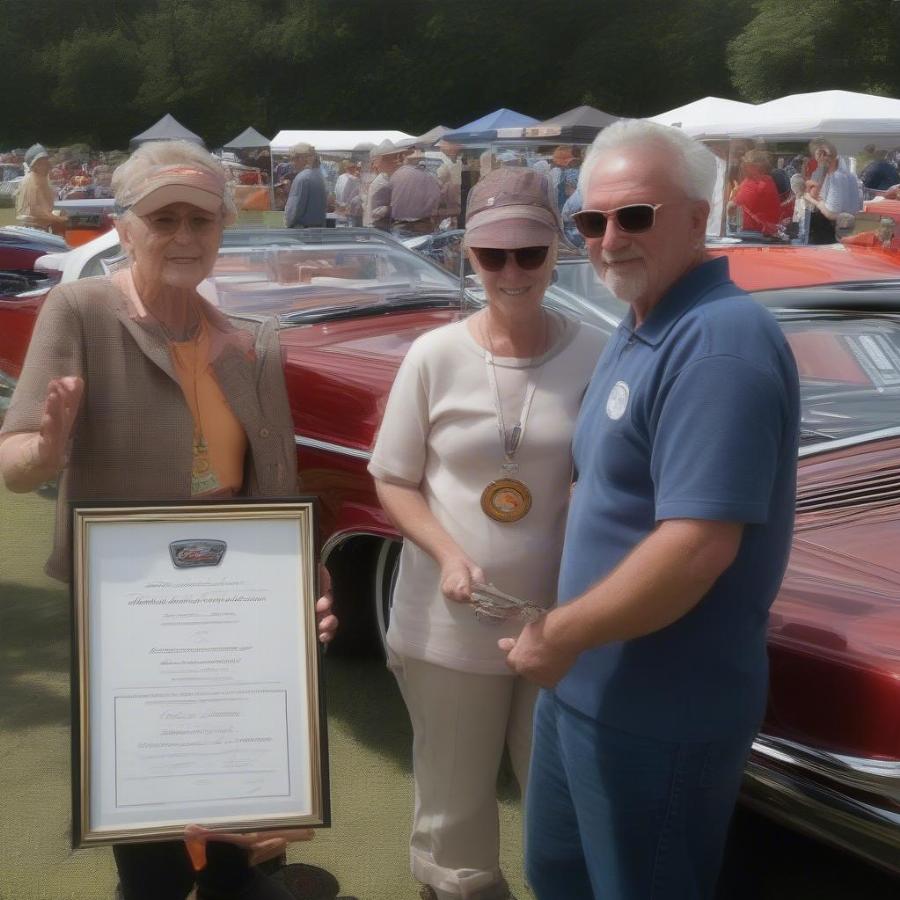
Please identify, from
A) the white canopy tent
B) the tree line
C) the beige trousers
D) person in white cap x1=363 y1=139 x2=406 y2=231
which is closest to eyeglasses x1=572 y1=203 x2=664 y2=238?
the beige trousers

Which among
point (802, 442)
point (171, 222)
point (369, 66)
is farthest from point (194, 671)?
point (369, 66)

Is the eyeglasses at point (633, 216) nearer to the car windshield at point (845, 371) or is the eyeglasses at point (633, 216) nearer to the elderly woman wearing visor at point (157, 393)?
the elderly woman wearing visor at point (157, 393)

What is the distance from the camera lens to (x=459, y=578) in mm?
2275

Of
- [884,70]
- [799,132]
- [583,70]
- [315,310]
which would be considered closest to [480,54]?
[583,70]

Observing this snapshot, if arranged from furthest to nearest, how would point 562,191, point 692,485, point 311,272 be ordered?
point 562,191
point 311,272
point 692,485

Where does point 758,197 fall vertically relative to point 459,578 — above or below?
above

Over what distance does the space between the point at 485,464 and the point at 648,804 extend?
2.54ft

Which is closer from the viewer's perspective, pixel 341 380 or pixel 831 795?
pixel 831 795

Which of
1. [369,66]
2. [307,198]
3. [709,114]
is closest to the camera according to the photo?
[307,198]

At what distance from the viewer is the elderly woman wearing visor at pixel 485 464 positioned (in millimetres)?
2412

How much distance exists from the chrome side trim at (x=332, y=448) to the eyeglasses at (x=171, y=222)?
4.92 feet

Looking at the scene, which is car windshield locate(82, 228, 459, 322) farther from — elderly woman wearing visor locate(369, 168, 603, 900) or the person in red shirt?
the person in red shirt

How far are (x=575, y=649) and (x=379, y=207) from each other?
13516 millimetres

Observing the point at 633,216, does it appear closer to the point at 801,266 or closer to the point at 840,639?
the point at 840,639
